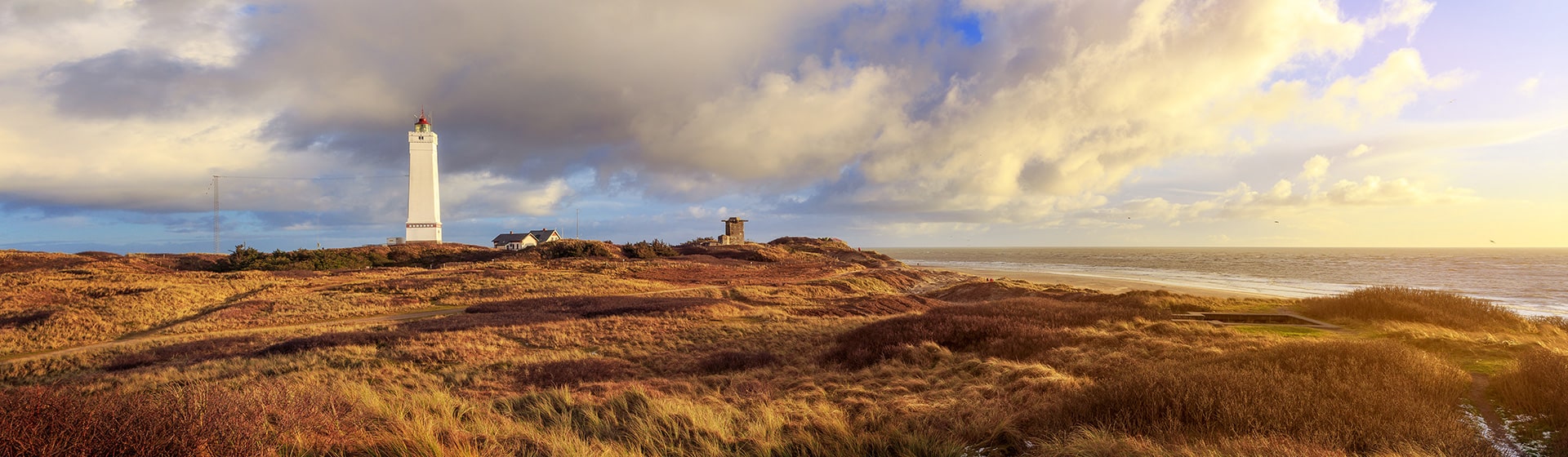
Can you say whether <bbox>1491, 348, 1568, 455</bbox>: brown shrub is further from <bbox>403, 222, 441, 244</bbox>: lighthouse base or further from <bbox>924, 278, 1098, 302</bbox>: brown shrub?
<bbox>403, 222, 441, 244</bbox>: lighthouse base

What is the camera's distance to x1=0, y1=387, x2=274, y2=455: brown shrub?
12.9ft

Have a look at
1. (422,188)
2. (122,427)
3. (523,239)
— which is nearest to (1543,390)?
(122,427)

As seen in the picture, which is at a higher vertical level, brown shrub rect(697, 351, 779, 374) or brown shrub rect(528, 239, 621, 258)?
brown shrub rect(528, 239, 621, 258)

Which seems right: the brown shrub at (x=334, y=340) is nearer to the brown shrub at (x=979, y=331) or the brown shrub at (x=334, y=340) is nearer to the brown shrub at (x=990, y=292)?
the brown shrub at (x=979, y=331)

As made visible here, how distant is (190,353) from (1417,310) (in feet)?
110

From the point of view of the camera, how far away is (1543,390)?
22.7 ft

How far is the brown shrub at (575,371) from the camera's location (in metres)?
11.1

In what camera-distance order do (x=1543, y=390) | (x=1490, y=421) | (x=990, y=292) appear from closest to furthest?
(x=1490, y=421) → (x=1543, y=390) → (x=990, y=292)

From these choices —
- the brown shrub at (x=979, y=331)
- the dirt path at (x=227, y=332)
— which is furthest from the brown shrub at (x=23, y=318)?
the brown shrub at (x=979, y=331)

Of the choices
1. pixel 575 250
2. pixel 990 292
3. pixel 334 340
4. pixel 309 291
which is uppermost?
pixel 575 250

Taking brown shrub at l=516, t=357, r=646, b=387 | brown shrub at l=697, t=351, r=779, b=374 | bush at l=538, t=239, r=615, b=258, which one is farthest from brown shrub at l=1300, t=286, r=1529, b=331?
bush at l=538, t=239, r=615, b=258

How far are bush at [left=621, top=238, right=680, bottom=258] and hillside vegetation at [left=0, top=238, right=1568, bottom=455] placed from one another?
27.5 meters

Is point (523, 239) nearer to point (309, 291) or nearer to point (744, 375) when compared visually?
point (309, 291)

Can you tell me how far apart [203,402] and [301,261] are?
47.6 meters
